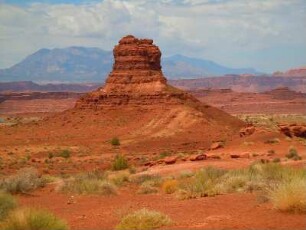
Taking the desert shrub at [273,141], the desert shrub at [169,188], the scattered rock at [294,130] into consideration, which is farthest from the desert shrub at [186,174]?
the scattered rock at [294,130]

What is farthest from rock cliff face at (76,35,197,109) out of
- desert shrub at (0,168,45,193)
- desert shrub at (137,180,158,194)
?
desert shrub at (137,180,158,194)

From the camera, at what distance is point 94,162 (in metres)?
37.9

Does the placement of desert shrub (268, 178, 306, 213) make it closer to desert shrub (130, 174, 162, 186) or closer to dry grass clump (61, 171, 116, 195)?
dry grass clump (61, 171, 116, 195)

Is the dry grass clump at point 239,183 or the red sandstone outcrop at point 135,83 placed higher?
the red sandstone outcrop at point 135,83

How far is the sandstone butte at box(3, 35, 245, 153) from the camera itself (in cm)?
5259

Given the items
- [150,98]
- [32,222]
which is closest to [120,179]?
[32,222]

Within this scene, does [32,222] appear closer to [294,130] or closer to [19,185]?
[19,185]

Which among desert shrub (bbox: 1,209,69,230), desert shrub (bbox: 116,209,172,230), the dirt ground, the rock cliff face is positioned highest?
the rock cliff face

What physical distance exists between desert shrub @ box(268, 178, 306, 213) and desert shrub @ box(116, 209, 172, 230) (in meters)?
2.37

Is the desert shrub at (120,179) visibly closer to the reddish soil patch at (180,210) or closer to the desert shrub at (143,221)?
the reddish soil patch at (180,210)

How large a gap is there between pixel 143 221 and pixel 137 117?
5001 cm

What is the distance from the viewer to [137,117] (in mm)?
60969

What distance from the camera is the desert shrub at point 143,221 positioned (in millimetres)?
10867

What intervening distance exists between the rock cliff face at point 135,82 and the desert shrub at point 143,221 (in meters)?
49.9
